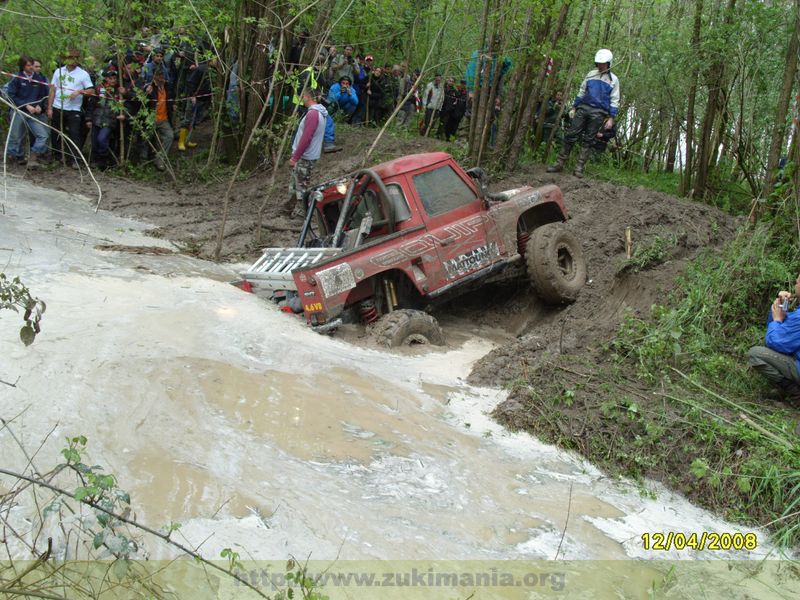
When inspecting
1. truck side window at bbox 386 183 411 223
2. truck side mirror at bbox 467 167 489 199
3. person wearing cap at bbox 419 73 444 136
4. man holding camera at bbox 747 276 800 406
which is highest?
person wearing cap at bbox 419 73 444 136

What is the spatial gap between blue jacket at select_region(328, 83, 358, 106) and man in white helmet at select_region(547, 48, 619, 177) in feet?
15.6

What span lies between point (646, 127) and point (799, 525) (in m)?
16.0

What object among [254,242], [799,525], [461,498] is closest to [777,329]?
[799,525]

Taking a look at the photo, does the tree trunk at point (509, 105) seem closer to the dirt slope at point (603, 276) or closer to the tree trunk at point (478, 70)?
the tree trunk at point (478, 70)

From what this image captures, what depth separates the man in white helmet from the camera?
11.7m

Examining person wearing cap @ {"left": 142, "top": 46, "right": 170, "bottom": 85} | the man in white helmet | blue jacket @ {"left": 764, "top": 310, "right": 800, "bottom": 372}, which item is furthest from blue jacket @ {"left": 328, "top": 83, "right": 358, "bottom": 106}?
blue jacket @ {"left": 764, "top": 310, "right": 800, "bottom": 372}

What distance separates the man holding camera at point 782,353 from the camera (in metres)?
6.05

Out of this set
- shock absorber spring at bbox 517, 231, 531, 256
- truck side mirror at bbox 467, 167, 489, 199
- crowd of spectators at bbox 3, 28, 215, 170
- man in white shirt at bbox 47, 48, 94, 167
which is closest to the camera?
truck side mirror at bbox 467, 167, 489, 199

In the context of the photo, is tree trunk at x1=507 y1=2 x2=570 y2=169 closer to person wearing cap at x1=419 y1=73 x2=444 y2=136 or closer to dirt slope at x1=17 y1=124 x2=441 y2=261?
dirt slope at x1=17 y1=124 x2=441 y2=261

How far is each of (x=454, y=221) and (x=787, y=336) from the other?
131 inches

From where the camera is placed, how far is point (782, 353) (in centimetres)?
613

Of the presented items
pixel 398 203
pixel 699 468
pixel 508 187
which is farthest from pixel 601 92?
pixel 699 468
